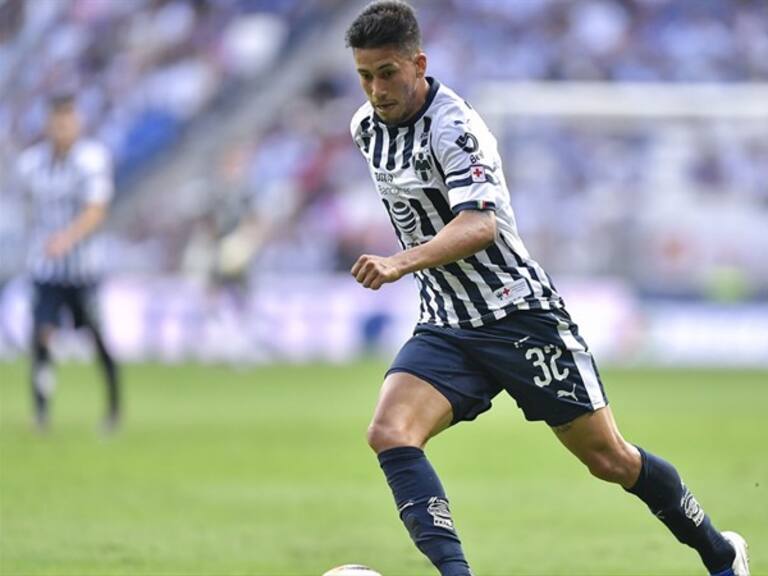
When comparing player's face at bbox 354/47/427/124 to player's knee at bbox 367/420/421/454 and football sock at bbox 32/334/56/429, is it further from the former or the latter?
football sock at bbox 32/334/56/429

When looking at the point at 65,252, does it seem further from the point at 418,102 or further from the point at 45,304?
the point at 418,102

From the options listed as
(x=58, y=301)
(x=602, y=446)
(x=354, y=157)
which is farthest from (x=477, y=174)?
(x=354, y=157)

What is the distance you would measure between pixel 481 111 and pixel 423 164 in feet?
65.7

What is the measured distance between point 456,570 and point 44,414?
27.8ft

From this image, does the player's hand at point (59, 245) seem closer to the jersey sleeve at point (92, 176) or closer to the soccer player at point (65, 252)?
the soccer player at point (65, 252)

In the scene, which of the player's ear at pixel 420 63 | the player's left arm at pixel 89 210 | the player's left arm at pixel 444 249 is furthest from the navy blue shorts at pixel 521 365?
the player's left arm at pixel 89 210

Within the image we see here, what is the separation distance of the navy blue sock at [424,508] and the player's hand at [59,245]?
761cm

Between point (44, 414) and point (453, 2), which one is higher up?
point (453, 2)

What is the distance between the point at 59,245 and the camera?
42.7 ft

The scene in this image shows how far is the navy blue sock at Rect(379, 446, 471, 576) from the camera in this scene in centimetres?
563

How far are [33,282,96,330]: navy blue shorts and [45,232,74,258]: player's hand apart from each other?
0.41m

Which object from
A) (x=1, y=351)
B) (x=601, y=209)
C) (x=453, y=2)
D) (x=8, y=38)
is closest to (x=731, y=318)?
(x=601, y=209)

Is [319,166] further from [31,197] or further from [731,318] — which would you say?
[31,197]

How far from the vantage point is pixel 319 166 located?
89.5ft
